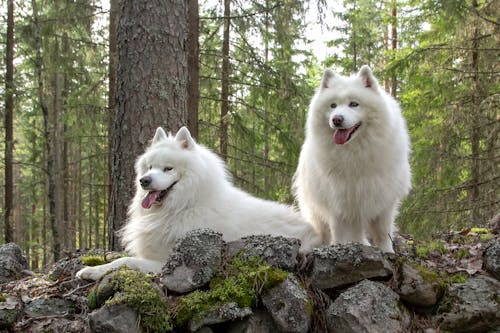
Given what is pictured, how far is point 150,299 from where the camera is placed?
2.93m

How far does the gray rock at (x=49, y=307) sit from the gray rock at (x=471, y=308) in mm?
2788

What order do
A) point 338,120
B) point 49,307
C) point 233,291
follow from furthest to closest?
point 338,120
point 49,307
point 233,291

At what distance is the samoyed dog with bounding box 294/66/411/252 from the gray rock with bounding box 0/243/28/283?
3.14 metres

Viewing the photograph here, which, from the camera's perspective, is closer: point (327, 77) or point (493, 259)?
point (493, 259)

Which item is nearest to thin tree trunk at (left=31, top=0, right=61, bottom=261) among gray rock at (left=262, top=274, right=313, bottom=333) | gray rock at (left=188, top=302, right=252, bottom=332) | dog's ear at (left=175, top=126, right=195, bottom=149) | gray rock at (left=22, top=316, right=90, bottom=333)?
dog's ear at (left=175, top=126, right=195, bottom=149)

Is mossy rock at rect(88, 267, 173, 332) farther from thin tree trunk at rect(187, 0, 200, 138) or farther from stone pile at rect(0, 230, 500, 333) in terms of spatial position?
thin tree trunk at rect(187, 0, 200, 138)

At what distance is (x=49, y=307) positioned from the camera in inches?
134

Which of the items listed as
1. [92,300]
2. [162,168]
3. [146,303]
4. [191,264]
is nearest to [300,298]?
[191,264]

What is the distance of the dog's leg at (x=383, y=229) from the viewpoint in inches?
168

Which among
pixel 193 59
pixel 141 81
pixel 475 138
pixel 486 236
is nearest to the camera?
pixel 486 236

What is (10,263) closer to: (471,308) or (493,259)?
(471,308)

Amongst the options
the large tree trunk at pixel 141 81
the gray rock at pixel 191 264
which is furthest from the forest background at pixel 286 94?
the gray rock at pixel 191 264

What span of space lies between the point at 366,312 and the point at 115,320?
1609 mm

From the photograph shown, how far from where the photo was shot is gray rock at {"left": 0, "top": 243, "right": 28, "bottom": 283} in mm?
4438
